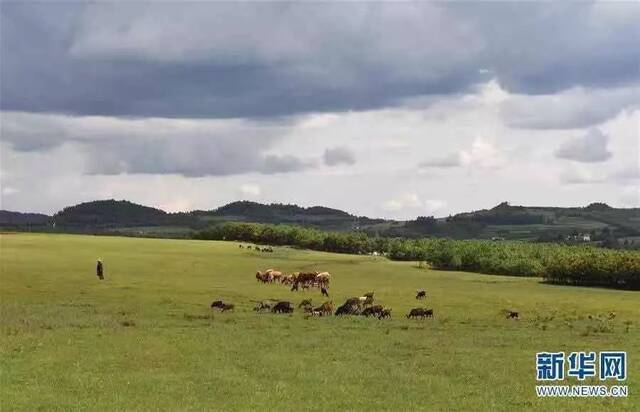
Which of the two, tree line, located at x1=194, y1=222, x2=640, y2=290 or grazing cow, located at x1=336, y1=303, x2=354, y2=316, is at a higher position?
tree line, located at x1=194, y1=222, x2=640, y2=290

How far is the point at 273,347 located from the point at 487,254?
269ft

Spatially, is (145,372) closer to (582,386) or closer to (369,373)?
(369,373)

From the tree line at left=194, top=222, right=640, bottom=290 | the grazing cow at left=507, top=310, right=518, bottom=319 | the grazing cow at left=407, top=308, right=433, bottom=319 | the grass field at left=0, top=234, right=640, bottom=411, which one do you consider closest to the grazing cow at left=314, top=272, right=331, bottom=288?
the grass field at left=0, top=234, right=640, bottom=411

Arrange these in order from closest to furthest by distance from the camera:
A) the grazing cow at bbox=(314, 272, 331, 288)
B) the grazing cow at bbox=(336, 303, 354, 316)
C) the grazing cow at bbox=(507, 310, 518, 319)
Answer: the grazing cow at bbox=(507, 310, 518, 319), the grazing cow at bbox=(336, 303, 354, 316), the grazing cow at bbox=(314, 272, 331, 288)

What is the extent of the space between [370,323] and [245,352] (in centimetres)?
1160

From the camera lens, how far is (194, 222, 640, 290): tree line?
87163 millimetres

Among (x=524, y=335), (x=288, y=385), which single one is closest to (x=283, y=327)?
(x=524, y=335)

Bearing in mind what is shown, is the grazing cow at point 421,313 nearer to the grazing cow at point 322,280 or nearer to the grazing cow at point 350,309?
the grazing cow at point 350,309

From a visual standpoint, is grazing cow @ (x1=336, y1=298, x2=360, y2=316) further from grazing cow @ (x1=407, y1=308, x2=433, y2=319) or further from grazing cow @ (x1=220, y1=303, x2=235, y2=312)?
grazing cow @ (x1=220, y1=303, x2=235, y2=312)

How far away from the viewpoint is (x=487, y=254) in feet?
362

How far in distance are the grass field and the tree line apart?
21068 mm

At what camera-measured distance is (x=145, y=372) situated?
88.0ft

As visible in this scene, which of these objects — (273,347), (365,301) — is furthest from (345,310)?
(273,347)

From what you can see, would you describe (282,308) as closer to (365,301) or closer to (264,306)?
(264,306)
